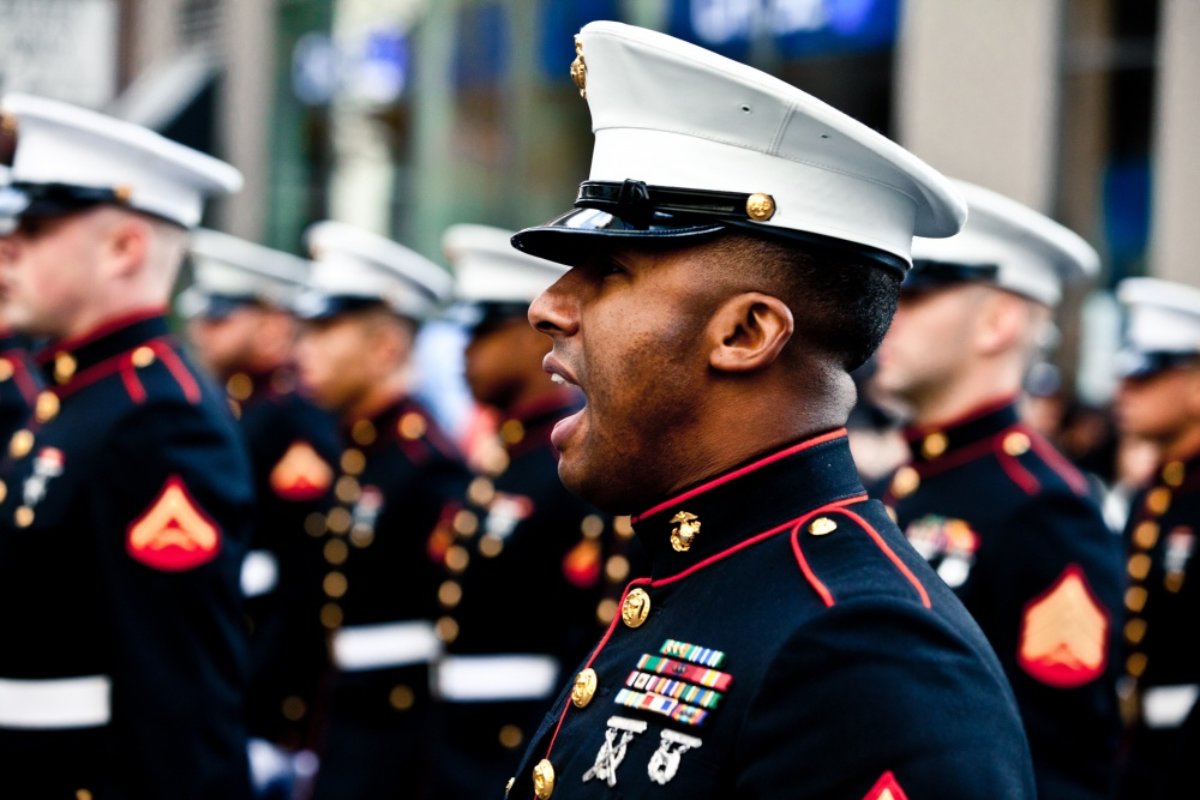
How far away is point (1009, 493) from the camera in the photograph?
4.07 metres

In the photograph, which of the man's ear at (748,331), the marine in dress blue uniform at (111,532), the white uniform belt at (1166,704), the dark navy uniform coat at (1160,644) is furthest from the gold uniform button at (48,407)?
the white uniform belt at (1166,704)

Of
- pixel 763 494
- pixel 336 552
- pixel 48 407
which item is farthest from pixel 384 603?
pixel 763 494

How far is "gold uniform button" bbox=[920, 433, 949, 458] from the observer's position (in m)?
4.28

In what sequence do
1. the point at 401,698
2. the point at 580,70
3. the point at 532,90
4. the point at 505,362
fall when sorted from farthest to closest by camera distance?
1. the point at 532,90
2. the point at 401,698
3. the point at 505,362
4. the point at 580,70

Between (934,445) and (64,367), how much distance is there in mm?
2188

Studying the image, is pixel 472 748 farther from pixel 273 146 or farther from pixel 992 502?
pixel 273 146

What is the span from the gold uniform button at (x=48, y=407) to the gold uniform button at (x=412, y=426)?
8.64ft

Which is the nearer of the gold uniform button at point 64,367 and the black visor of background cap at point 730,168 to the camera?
the black visor of background cap at point 730,168

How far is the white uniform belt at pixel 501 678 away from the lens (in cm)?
530

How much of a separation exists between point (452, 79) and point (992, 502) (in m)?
12.0

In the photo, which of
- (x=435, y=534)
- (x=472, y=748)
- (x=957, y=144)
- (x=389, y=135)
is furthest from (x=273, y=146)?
(x=472, y=748)

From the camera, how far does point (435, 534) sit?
21.0 feet

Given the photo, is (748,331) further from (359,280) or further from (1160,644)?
(359,280)

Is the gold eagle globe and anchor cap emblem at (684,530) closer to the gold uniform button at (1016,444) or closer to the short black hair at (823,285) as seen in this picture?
the short black hair at (823,285)
